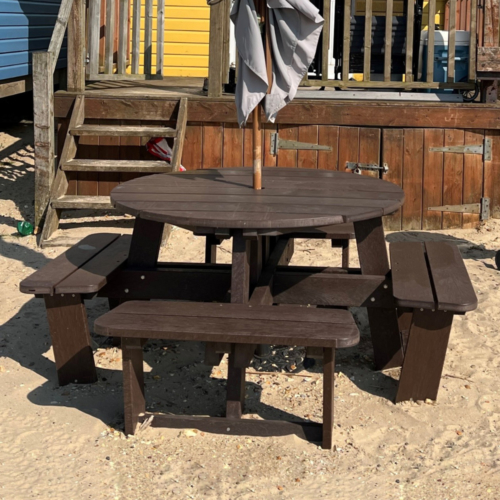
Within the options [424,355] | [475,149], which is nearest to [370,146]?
[475,149]

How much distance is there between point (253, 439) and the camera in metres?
3.52

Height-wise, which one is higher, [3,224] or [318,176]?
[318,176]

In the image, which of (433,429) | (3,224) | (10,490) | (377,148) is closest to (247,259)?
→ (433,429)

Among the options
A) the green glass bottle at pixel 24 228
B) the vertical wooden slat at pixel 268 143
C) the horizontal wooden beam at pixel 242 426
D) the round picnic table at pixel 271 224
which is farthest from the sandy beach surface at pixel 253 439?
the vertical wooden slat at pixel 268 143

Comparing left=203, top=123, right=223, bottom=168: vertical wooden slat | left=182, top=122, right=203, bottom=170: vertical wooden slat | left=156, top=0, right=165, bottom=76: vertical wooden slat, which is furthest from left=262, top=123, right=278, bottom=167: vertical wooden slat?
left=156, top=0, right=165, bottom=76: vertical wooden slat

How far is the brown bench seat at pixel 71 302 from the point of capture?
12.7 ft

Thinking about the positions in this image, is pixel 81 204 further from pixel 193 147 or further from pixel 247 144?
pixel 247 144

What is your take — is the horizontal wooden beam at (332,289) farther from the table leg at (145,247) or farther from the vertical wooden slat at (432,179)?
the vertical wooden slat at (432,179)

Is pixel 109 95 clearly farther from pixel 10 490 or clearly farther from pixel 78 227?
pixel 10 490

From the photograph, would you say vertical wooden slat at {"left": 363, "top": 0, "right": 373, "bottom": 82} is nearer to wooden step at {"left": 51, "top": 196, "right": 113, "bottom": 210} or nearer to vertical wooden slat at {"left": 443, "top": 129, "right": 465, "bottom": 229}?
vertical wooden slat at {"left": 443, "top": 129, "right": 465, "bottom": 229}

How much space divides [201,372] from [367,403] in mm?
910

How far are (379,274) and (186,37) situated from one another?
706 cm

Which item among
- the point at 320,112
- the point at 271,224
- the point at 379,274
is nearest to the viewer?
the point at 271,224

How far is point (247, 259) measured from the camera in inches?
148
